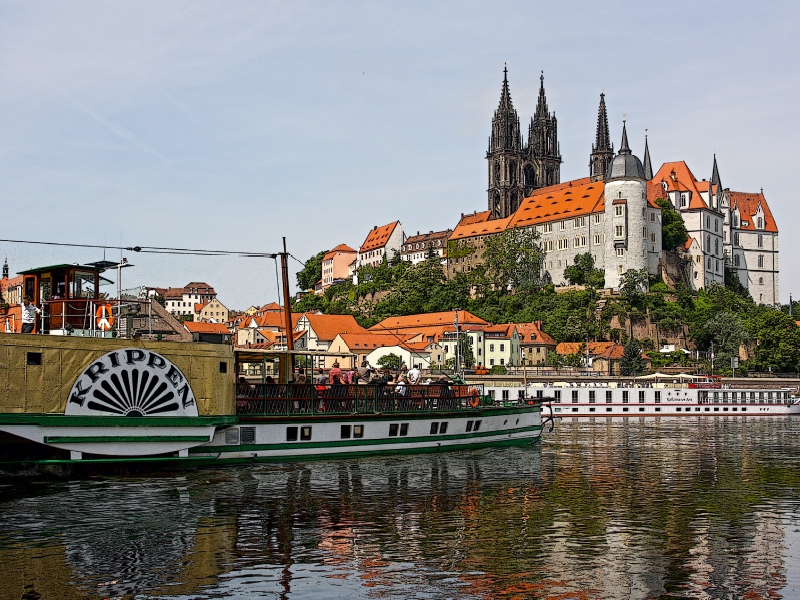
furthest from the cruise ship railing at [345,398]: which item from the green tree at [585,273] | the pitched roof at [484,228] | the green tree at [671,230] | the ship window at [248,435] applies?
the pitched roof at [484,228]

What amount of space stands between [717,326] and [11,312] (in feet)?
409

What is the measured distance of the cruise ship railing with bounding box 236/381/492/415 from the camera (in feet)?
116

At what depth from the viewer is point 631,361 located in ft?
425

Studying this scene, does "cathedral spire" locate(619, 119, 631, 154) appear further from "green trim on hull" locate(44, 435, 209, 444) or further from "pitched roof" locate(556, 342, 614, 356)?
"green trim on hull" locate(44, 435, 209, 444)

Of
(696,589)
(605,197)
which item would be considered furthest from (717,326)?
(696,589)

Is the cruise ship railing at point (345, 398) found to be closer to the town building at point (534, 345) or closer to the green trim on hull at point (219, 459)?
the green trim on hull at point (219, 459)

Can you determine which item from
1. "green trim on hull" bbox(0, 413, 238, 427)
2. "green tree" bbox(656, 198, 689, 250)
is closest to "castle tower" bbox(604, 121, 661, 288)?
"green tree" bbox(656, 198, 689, 250)

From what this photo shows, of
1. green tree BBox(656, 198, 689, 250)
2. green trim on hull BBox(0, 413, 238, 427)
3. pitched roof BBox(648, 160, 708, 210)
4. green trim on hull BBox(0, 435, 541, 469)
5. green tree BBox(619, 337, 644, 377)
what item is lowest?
green trim on hull BBox(0, 435, 541, 469)

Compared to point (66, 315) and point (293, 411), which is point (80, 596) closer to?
point (66, 315)

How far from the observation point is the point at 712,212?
173m

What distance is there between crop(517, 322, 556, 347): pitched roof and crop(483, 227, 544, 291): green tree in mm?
21289

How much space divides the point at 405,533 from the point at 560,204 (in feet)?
522

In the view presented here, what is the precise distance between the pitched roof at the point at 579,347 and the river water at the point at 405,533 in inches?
4043

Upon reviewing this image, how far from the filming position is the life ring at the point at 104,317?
3244 cm
